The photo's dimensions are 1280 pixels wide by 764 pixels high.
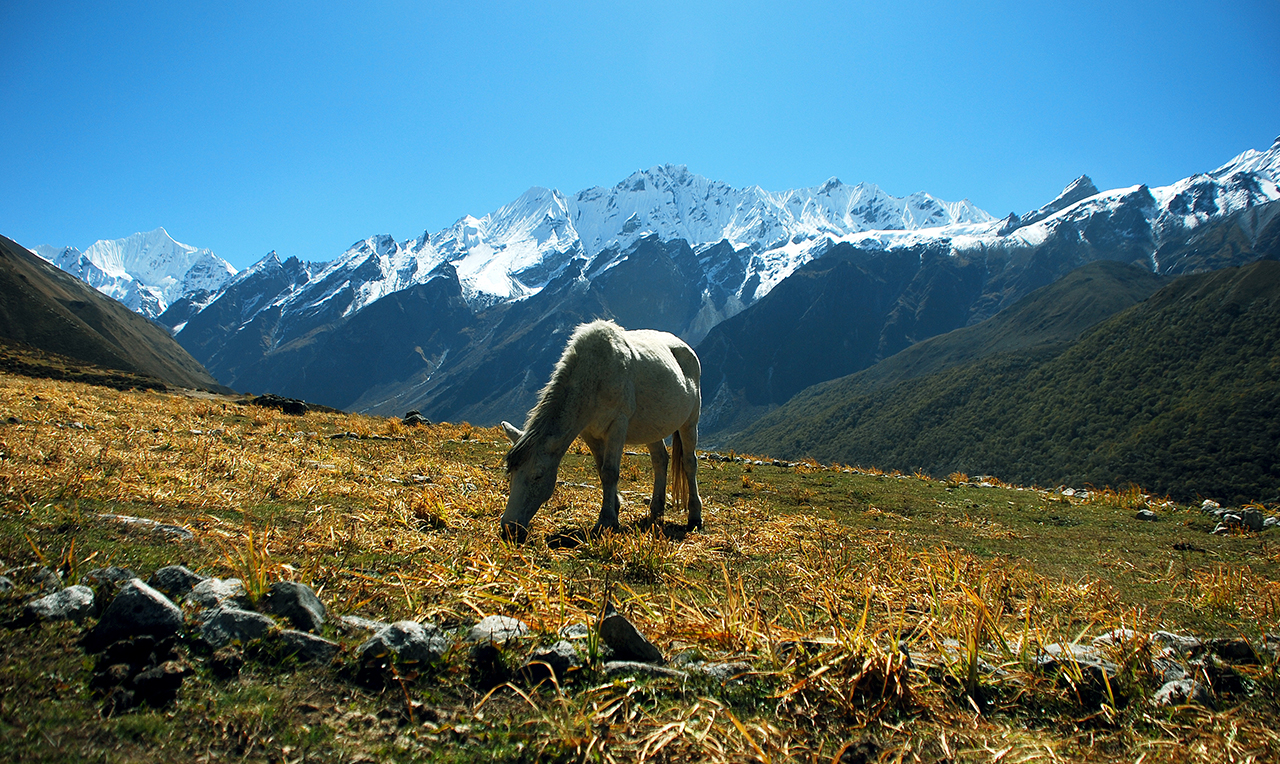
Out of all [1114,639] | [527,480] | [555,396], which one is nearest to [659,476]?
[555,396]

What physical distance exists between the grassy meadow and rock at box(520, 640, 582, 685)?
81mm

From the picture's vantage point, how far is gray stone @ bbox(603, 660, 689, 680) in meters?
3.51

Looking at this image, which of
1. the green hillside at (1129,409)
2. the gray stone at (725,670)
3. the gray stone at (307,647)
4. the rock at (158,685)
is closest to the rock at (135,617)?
the rock at (158,685)

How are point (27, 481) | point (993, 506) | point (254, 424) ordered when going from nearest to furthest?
point (27, 481), point (993, 506), point (254, 424)

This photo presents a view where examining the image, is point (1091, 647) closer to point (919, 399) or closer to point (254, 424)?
point (254, 424)

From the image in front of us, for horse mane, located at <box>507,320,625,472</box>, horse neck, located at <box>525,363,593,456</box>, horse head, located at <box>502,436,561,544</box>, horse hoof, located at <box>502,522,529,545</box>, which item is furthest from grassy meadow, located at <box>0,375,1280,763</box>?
horse neck, located at <box>525,363,593,456</box>

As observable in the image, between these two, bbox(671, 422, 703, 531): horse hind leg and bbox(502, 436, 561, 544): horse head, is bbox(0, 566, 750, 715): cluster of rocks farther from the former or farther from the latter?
bbox(671, 422, 703, 531): horse hind leg

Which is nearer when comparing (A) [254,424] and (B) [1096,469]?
(A) [254,424]

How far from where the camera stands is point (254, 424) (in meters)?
16.2

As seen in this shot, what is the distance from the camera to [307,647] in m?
3.31

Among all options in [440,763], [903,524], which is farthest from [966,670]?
[903,524]

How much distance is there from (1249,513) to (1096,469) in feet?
318

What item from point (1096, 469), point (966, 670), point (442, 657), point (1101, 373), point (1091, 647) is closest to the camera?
point (442, 657)

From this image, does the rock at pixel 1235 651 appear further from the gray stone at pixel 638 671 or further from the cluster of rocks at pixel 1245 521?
the cluster of rocks at pixel 1245 521
